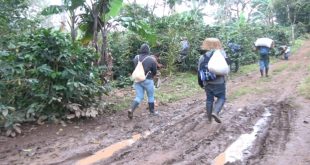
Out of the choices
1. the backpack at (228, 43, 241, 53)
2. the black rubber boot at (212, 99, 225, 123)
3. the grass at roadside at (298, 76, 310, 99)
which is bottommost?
the grass at roadside at (298, 76, 310, 99)

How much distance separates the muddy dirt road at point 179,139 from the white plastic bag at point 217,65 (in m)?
1.02

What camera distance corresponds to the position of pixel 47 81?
7559 mm

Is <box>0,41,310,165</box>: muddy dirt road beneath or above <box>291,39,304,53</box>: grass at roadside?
beneath

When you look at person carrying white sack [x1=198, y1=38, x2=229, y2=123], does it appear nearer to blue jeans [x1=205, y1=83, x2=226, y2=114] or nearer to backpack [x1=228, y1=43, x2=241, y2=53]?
blue jeans [x1=205, y1=83, x2=226, y2=114]

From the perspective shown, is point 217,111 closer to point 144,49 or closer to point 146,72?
point 146,72

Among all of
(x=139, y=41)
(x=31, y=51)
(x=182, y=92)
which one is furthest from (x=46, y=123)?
(x=139, y=41)

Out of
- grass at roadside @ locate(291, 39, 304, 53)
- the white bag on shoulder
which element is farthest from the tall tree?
grass at roadside @ locate(291, 39, 304, 53)

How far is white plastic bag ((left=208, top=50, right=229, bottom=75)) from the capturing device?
22.7 feet

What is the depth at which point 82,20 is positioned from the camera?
9914 mm

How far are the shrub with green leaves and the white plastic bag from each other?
2.55 metres

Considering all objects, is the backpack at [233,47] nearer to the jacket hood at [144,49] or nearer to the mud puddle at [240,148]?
the jacket hood at [144,49]

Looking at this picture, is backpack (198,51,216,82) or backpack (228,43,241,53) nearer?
backpack (198,51,216,82)

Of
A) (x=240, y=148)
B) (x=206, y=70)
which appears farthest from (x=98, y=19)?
(x=240, y=148)

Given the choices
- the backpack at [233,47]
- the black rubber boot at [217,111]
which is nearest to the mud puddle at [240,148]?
the black rubber boot at [217,111]
